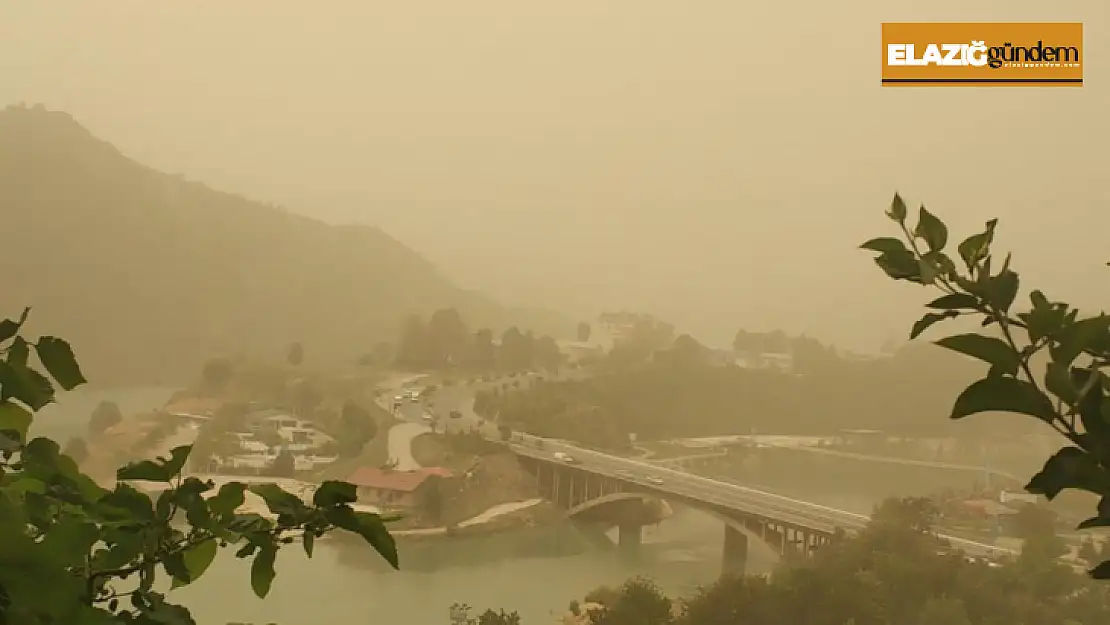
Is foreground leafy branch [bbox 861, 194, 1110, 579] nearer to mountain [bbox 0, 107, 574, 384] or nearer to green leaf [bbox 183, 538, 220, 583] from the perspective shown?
green leaf [bbox 183, 538, 220, 583]

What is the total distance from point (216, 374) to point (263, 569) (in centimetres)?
174

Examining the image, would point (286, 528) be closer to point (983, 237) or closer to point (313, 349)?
point (983, 237)

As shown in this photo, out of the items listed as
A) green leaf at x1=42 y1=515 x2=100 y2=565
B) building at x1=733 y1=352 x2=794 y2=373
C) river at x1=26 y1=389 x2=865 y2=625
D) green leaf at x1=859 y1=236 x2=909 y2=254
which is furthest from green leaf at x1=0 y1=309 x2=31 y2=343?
building at x1=733 y1=352 x2=794 y2=373

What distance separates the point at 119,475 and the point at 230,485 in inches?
2.2

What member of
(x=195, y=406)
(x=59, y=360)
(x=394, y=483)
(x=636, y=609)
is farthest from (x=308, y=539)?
(x=195, y=406)

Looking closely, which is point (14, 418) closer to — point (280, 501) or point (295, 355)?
point (280, 501)

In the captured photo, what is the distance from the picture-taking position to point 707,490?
5.94ft

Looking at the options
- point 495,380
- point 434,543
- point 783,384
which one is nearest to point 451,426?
point 495,380

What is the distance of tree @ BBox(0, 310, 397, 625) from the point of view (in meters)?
0.26

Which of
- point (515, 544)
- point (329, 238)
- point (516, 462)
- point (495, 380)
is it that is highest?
point (329, 238)

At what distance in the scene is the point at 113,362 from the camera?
1915 millimetres

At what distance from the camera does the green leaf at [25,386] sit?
311 mm

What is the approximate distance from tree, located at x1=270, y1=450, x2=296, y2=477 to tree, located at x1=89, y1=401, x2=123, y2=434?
1.27ft

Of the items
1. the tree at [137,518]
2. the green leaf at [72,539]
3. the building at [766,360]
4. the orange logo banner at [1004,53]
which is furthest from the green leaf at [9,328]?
the building at [766,360]
